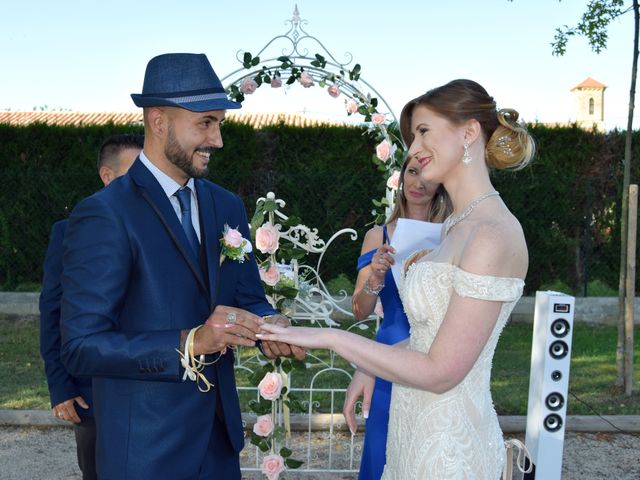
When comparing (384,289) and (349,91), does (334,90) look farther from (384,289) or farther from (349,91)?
(384,289)

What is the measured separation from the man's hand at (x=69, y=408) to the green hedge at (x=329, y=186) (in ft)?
27.4

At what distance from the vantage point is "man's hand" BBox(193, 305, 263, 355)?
86.0 inches

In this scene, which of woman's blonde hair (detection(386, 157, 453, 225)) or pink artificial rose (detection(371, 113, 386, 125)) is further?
pink artificial rose (detection(371, 113, 386, 125))

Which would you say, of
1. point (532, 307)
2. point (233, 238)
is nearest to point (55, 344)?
point (233, 238)

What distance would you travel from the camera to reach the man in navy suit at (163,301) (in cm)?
222

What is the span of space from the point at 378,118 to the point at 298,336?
3556 millimetres

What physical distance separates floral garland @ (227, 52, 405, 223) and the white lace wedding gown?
3.09 m

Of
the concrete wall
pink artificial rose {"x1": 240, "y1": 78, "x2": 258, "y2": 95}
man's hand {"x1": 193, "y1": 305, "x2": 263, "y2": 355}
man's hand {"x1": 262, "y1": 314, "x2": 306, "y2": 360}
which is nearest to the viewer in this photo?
man's hand {"x1": 193, "y1": 305, "x2": 263, "y2": 355}

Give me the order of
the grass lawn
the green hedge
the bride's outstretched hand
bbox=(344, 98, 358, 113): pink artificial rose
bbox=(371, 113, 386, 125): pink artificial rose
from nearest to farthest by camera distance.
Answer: the bride's outstretched hand < bbox=(371, 113, 386, 125): pink artificial rose < bbox=(344, 98, 358, 113): pink artificial rose < the grass lawn < the green hedge

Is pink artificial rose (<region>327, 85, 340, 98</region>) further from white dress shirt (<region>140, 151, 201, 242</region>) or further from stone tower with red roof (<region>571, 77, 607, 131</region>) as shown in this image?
stone tower with red roof (<region>571, 77, 607, 131</region>)

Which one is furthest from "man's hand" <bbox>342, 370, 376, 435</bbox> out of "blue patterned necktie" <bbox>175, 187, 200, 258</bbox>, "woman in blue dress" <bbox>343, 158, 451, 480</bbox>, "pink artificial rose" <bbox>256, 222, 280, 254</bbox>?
"pink artificial rose" <bbox>256, 222, 280, 254</bbox>

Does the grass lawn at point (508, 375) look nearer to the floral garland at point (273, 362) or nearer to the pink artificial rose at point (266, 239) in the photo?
the floral garland at point (273, 362)

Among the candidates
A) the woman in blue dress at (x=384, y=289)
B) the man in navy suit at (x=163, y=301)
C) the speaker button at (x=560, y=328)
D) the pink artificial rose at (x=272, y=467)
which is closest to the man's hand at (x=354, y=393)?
the woman in blue dress at (x=384, y=289)

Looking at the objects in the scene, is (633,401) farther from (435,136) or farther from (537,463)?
(435,136)
